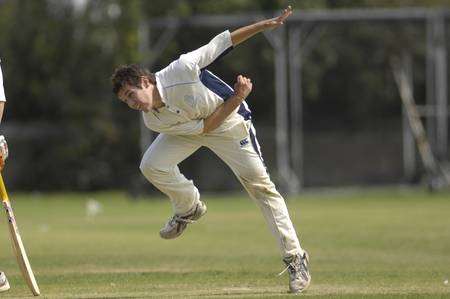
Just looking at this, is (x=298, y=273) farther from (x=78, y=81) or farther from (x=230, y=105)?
(x=78, y=81)

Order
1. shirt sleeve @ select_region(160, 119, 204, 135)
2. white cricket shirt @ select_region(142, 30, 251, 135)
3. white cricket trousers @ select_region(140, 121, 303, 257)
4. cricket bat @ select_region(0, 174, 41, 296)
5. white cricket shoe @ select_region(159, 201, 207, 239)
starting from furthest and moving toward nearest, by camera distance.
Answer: white cricket shoe @ select_region(159, 201, 207, 239) < white cricket trousers @ select_region(140, 121, 303, 257) < shirt sleeve @ select_region(160, 119, 204, 135) < cricket bat @ select_region(0, 174, 41, 296) < white cricket shirt @ select_region(142, 30, 251, 135)

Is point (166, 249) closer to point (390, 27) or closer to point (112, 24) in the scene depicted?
point (390, 27)

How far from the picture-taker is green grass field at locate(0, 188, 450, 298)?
9805 millimetres

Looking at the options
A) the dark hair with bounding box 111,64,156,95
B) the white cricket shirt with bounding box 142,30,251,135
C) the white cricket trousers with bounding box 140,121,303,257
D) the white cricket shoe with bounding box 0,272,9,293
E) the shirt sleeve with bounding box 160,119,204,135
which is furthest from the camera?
the white cricket shoe with bounding box 0,272,9,293

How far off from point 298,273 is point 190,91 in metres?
1.71

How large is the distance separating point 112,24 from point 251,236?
57.8 feet

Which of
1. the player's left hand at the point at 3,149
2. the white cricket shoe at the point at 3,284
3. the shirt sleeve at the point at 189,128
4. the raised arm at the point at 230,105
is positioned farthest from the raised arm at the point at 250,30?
the white cricket shoe at the point at 3,284

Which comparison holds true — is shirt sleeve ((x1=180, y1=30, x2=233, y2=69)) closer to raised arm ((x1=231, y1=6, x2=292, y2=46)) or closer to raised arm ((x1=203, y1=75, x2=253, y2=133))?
raised arm ((x1=231, y1=6, x2=292, y2=46))

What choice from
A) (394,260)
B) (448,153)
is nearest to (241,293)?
(394,260)

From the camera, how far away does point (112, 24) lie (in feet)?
109

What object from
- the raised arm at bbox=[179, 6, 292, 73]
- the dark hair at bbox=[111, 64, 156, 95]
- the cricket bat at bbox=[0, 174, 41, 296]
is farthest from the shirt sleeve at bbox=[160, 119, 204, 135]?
the cricket bat at bbox=[0, 174, 41, 296]

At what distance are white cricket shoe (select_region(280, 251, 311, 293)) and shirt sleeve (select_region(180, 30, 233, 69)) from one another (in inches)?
68.6

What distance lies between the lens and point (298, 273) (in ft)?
30.7

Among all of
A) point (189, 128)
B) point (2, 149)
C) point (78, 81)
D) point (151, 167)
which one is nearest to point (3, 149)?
point (2, 149)
